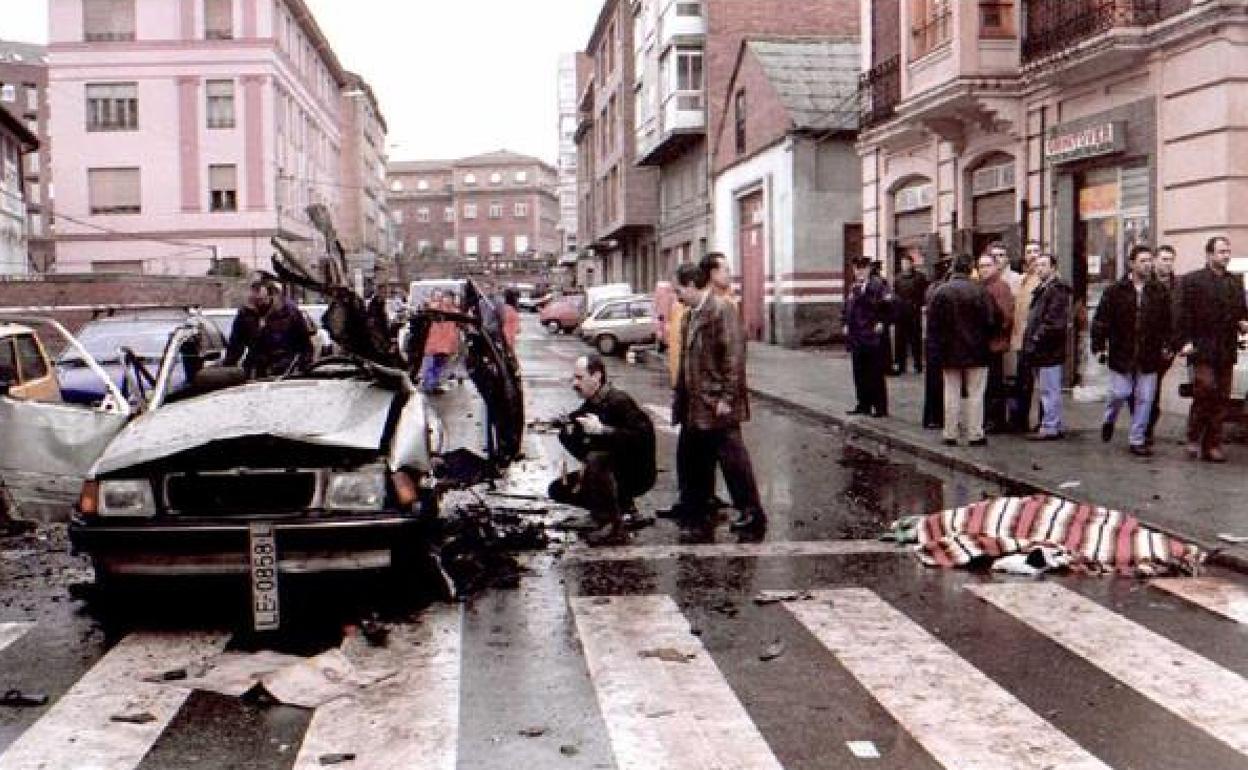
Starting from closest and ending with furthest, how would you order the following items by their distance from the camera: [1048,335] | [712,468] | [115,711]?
1. [115,711]
2. [712,468]
3. [1048,335]

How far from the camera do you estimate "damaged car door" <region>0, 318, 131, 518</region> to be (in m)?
9.04

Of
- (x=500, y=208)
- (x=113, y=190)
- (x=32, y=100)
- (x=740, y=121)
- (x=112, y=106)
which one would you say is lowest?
(x=740, y=121)

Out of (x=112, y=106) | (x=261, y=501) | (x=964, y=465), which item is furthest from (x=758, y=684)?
(x=112, y=106)

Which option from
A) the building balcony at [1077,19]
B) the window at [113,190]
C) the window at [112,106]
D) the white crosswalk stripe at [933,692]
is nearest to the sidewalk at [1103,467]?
the white crosswalk stripe at [933,692]

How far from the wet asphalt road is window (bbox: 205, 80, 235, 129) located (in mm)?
49438

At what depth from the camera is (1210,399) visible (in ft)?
36.7

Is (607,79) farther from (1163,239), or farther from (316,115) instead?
(1163,239)

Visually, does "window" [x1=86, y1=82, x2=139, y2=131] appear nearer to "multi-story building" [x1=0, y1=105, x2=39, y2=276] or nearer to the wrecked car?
"multi-story building" [x1=0, y1=105, x2=39, y2=276]

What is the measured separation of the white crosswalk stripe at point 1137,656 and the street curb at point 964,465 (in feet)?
3.90

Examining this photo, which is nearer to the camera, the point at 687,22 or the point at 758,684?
the point at 758,684

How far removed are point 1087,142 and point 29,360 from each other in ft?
39.8

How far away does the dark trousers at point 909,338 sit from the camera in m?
20.8

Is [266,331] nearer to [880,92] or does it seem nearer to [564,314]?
[880,92]

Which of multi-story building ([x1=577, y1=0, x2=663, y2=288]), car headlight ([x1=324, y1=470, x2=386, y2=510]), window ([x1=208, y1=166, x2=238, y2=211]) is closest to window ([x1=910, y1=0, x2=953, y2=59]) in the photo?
car headlight ([x1=324, y1=470, x2=386, y2=510])
